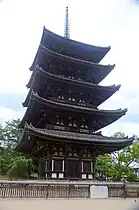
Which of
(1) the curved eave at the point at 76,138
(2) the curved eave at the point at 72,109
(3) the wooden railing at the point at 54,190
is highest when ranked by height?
(2) the curved eave at the point at 72,109

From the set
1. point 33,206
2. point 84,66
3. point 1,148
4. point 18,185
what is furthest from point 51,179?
point 1,148

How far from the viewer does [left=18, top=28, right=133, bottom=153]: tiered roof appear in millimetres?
8797

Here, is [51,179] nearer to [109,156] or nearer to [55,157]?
[55,157]

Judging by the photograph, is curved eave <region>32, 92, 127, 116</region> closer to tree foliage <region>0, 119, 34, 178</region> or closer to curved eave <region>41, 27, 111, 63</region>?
curved eave <region>41, 27, 111, 63</region>

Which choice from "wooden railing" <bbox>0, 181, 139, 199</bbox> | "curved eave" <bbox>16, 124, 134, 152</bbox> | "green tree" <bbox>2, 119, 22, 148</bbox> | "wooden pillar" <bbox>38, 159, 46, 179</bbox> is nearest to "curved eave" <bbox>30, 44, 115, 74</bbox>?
"curved eave" <bbox>16, 124, 134, 152</bbox>

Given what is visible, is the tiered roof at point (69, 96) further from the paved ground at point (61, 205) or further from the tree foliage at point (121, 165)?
the tree foliage at point (121, 165)

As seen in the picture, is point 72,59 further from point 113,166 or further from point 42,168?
point 113,166

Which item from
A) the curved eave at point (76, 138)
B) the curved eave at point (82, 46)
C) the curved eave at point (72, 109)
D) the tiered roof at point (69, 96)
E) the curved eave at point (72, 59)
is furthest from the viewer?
the curved eave at point (82, 46)

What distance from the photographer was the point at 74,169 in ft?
28.6

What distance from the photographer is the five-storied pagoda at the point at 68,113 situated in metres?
8.53

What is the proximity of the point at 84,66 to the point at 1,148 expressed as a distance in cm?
1550

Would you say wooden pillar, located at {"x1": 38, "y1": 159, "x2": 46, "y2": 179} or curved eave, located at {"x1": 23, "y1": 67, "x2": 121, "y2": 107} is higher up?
curved eave, located at {"x1": 23, "y1": 67, "x2": 121, "y2": 107}

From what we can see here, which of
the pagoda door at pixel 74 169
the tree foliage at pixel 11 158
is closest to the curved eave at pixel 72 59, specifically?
the pagoda door at pixel 74 169

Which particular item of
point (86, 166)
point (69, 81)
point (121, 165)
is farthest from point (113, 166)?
point (69, 81)
